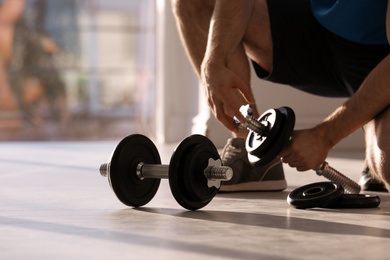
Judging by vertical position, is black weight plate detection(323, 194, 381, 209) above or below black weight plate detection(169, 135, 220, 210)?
below

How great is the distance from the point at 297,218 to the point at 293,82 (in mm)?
539

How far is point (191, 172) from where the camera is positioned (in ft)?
4.59

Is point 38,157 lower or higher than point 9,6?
lower

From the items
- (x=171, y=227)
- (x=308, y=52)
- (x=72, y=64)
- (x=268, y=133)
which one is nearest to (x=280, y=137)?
(x=268, y=133)

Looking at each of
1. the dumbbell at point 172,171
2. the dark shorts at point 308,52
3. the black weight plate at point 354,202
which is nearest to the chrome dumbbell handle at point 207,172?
the dumbbell at point 172,171

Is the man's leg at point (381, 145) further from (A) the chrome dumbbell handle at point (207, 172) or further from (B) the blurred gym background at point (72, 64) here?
(B) the blurred gym background at point (72, 64)

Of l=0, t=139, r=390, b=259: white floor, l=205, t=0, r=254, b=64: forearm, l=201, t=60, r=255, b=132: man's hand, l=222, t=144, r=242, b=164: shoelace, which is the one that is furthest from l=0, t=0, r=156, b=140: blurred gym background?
l=201, t=60, r=255, b=132: man's hand

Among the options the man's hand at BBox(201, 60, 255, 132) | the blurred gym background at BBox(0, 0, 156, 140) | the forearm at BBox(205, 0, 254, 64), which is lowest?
the blurred gym background at BBox(0, 0, 156, 140)

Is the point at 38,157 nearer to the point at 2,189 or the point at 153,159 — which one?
the point at 2,189

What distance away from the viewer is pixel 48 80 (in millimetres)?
4371

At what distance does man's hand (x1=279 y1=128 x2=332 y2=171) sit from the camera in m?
1.45

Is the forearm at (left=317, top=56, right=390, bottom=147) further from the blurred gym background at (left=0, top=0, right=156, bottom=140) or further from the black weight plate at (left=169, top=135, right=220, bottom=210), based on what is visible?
the blurred gym background at (left=0, top=0, right=156, bottom=140)

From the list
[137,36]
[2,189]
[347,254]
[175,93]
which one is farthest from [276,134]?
[137,36]

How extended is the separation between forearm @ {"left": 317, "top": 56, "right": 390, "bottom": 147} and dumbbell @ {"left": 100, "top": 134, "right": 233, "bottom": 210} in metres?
0.22
